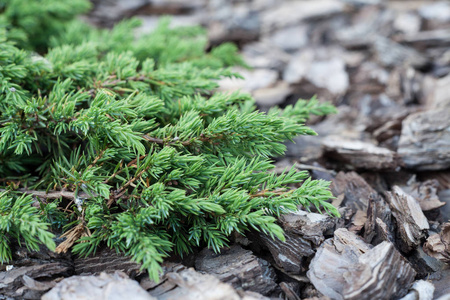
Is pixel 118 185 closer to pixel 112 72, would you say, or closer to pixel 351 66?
pixel 112 72

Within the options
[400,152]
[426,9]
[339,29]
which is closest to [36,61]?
[400,152]

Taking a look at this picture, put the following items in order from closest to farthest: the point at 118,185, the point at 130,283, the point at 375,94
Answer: the point at 130,283 → the point at 118,185 → the point at 375,94

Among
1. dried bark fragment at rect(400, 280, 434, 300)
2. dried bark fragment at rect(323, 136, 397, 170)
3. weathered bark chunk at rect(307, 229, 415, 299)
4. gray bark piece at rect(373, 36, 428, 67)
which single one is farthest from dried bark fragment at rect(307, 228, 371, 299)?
gray bark piece at rect(373, 36, 428, 67)

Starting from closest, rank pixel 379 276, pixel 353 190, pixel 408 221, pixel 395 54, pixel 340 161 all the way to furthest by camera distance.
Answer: pixel 379 276, pixel 408 221, pixel 353 190, pixel 340 161, pixel 395 54

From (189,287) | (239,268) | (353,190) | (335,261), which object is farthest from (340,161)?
(189,287)

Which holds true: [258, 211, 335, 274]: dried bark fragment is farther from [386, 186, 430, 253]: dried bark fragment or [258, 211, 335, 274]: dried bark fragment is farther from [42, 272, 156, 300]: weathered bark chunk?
[42, 272, 156, 300]: weathered bark chunk

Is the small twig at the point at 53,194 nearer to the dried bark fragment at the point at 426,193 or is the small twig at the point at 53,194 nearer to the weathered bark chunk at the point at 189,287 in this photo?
the weathered bark chunk at the point at 189,287

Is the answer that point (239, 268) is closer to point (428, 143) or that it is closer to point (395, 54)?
point (428, 143)
